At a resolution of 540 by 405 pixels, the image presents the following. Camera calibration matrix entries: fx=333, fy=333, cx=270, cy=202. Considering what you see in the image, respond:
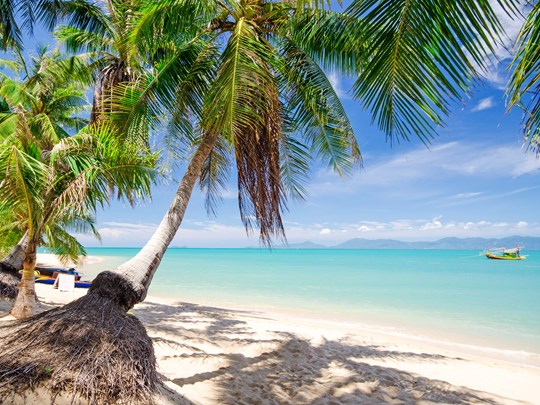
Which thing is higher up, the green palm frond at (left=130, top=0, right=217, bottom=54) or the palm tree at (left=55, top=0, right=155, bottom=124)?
the palm tree at (left=55, top=0, right=155, bottom=124)

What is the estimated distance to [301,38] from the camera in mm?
5145

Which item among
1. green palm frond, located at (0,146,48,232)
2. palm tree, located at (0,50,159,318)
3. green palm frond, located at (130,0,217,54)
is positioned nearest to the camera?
green palm frond, located at (0,146,48,232)

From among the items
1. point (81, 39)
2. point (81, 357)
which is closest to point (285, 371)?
point (81, 357)

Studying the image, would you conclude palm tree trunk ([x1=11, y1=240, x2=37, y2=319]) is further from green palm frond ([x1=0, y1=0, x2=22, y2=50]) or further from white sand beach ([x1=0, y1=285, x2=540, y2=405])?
green palm frond ([x1=0, y1=0, x2=22, y2=50])

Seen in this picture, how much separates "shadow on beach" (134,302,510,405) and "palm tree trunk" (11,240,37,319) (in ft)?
6.09

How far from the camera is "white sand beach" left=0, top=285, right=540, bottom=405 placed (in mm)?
3645

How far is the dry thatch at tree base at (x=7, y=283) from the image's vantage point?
6.32 m

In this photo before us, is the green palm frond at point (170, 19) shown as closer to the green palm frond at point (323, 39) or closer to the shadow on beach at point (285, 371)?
the green palm frond at point (323, 39)

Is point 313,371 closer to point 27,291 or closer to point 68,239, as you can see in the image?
point 27,291

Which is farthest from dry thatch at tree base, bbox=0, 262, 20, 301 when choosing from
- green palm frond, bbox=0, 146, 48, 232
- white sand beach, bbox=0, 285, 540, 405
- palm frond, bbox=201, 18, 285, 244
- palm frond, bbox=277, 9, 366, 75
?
palm frond, bbox=277, 9, 366, 75

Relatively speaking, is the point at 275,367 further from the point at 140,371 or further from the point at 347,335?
the point at 347,335

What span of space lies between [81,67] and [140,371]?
28.4 feet

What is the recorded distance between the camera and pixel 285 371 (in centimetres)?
441

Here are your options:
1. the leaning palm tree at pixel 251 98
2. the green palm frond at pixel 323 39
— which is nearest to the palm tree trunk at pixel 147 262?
the leaning palm tree at pixel 251 98
